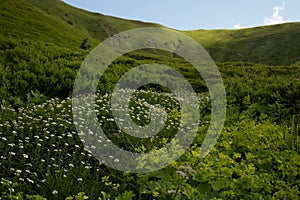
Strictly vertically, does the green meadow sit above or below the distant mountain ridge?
below

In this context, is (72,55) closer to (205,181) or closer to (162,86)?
(162,86)

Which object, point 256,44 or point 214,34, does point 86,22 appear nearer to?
point 256,44

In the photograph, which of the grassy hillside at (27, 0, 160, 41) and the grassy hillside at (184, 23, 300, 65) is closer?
the grassy hillside at (184, 23, 300, 65)

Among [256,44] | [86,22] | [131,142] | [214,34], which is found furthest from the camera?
[214,34]

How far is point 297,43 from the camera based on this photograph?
3521 inches

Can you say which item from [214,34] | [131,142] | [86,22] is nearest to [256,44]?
[214,34]

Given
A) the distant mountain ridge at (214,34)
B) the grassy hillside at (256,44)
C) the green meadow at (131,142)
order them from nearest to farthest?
the green meadow at (131,142)
the distant mountain ridge at (214,34)
the grassy hillside at (256,44)

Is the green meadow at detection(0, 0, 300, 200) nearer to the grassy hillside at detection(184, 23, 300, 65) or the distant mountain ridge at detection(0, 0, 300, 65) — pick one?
the distant mountain ridge at detection(0, 0, 300, 65)

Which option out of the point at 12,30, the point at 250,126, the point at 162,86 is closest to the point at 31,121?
the point at 250,126

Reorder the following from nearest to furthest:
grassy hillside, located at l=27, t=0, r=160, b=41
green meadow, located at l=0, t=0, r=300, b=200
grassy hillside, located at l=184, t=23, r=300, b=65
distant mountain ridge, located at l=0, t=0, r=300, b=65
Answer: green meadow, located at l=0, t=0, r=300, b=200
distant mountain ridge, located at l=0, t=0, r=300, b=65
grassy hillside, located at l=184, t=23, r=300, b=65
grassy hillside, located at l=27, t=0, r=160, b=41

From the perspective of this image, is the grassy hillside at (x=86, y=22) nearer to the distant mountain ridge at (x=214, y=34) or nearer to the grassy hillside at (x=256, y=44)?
the distant mountain ridge at (x=214, y=34)

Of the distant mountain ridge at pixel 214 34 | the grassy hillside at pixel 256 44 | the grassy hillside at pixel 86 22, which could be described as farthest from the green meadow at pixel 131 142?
the grassy hillside at pixel 86 22

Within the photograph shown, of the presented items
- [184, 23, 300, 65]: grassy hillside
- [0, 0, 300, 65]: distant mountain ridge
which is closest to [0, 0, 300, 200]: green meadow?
[0, 0, 300, 65]: distant mountain ridge

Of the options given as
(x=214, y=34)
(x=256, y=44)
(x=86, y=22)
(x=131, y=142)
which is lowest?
→ (x=131, y=142)
